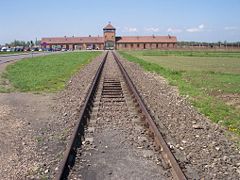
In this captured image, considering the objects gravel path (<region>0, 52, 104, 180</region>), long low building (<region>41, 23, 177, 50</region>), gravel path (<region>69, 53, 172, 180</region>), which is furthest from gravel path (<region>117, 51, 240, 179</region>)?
long low building (<region>41, 23, 177, 50</region>)

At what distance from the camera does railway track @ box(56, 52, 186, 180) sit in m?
5.91

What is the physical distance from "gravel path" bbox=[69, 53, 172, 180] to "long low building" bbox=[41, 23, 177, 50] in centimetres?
14810

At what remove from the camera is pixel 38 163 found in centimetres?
643

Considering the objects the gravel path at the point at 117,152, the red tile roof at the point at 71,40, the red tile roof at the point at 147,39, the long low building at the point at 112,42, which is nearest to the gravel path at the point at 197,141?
the gravel path at the point at 117,152

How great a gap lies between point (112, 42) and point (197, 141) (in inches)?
5999

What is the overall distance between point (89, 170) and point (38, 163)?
3.33ft

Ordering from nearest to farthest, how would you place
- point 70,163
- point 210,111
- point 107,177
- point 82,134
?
point 107,177
point 70,163
point 82,134
point 210,111

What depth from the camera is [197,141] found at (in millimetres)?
7957

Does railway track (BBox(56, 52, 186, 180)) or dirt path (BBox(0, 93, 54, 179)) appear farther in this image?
dirt path (BBox(0, 93, 54, 179))

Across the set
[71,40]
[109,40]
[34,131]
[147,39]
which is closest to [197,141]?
[34,131]

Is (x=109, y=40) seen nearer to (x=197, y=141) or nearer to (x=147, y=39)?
(x=147, y=39)

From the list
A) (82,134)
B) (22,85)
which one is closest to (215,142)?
(82,134)

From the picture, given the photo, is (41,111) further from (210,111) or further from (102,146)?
(210,111)

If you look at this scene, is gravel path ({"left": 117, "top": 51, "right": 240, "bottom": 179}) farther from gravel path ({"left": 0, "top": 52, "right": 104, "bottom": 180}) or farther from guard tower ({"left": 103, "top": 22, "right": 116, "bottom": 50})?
guard tower ({"left": 103, "top": 22, "right": 116, "bottom": 50})
